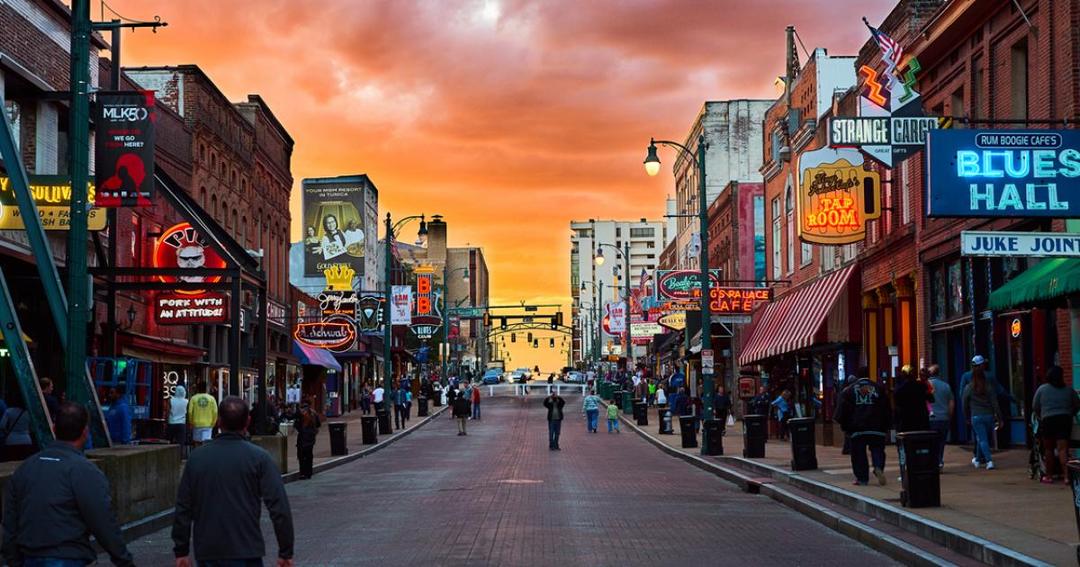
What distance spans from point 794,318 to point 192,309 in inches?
748

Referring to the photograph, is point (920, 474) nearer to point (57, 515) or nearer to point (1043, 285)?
point (1043, 285)

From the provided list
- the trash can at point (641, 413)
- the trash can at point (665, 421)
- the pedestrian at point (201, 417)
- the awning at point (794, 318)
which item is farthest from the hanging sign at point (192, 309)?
the trash can at point (641, 413)

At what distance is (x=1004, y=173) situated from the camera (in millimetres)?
18094

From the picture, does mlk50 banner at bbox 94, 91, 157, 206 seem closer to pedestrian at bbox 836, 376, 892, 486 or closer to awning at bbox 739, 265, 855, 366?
pedestrian at bbox 836, 376, 892, 486

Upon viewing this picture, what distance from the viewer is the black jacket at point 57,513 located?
7.37 metres

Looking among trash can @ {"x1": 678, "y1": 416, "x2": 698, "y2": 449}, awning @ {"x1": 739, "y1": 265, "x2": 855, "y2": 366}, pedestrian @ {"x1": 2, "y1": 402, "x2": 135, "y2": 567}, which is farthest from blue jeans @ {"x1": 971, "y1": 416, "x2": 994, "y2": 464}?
pedestrian @ {"x1": 2, "y1": 402, "x2": 135, "y2": 567}

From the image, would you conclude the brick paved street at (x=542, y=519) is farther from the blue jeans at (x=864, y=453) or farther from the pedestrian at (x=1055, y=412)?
the pedestrian at (x=1055, y=412)

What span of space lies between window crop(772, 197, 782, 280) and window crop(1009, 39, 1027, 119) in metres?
24.0

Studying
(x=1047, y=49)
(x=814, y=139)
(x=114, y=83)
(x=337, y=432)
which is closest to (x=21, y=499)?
(x=1047, y=49)

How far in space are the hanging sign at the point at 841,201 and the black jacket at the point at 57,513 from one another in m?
27.8

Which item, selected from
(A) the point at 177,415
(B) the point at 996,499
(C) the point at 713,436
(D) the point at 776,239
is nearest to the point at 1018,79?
(B) the point at 996,499

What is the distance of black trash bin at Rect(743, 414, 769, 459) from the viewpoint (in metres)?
28.7

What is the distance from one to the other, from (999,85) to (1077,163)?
844cm

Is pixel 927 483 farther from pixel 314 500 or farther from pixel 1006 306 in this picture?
pixel 314 500
